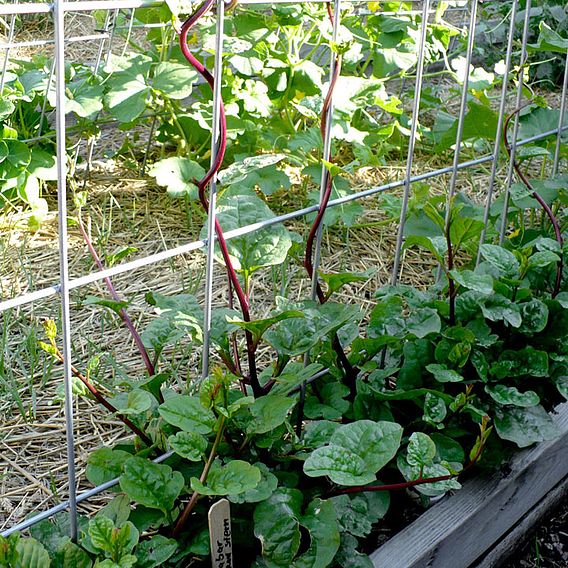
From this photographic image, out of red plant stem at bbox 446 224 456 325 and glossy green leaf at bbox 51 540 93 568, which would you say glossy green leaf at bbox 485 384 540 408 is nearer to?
red plant stem at bbox 446 224 456 325

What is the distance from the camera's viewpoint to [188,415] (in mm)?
949

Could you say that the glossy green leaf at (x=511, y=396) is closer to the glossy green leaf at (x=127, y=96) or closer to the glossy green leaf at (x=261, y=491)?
the glossy green leaf at (x=261, y=491)

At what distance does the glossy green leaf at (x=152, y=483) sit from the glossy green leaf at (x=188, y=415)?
0.19 feet

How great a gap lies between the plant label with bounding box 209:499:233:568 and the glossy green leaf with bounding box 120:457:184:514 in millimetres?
66

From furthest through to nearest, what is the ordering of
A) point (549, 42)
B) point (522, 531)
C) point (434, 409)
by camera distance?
1. point (549, 42)
2. point (522, 531)
3. point (434, 409)

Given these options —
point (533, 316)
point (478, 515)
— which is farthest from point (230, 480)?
point (533, 316)

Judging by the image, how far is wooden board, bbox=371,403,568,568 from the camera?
110 centimetres

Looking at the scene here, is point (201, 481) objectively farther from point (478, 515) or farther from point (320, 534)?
Answer: point (478, 515)

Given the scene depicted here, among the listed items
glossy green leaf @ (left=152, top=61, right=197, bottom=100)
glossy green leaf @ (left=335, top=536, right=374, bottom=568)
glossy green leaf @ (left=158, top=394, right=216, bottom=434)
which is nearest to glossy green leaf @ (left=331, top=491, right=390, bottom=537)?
glossy green leaf @ (left=335, top=536, right=374, bottom=568)

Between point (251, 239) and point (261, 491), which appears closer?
point (261, 491)

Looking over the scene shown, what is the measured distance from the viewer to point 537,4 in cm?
404

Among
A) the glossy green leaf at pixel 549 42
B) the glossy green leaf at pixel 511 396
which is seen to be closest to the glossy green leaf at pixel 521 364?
the glossy green leaf at pixel 511 396

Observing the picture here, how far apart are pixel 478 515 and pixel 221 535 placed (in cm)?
48

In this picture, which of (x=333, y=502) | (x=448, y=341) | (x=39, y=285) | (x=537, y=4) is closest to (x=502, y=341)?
(x=448, y=341)
